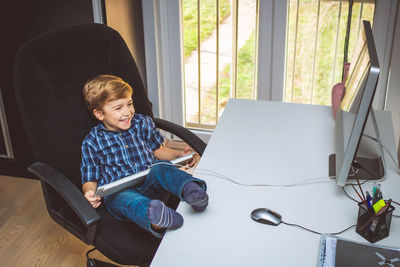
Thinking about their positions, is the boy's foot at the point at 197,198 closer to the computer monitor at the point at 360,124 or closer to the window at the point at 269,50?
the computer monitor at the point at 360,124

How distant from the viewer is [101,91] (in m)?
1.47

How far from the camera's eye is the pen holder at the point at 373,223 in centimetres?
102

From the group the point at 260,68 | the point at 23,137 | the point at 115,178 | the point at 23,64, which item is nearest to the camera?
the point at 23,64

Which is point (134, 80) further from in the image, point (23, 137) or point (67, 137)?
point (23, 137)

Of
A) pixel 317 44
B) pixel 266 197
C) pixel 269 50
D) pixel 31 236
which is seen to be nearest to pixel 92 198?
pixel 266 197

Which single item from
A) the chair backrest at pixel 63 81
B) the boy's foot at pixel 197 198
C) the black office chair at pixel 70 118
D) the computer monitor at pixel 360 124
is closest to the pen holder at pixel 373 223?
the computer monitor at pixel 360 124

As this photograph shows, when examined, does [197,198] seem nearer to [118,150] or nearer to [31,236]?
[118,150]

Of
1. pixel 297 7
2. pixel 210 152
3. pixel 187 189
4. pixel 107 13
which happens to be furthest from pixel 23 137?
pixel 297 7

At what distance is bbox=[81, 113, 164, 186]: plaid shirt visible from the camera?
4.85 feet

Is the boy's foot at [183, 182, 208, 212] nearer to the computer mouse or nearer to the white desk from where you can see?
the white desk

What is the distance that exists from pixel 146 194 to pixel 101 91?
15.7 inches

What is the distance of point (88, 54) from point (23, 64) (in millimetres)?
255

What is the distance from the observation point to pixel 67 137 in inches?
56.6

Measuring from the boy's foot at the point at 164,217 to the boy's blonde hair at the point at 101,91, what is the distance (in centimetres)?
51
